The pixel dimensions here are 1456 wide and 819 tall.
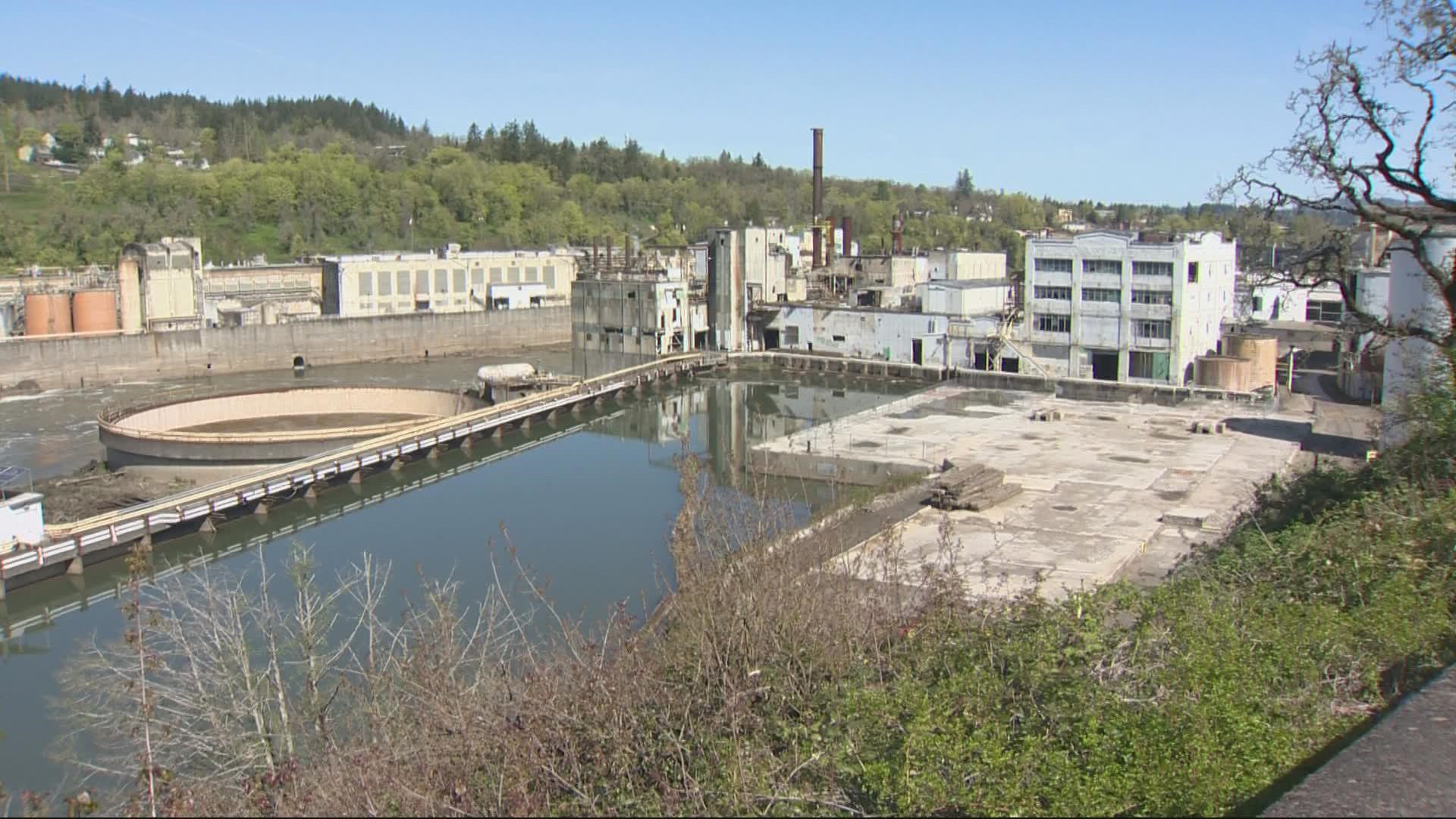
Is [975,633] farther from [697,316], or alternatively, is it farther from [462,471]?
[697,316]

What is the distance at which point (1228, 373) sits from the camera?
29625 mm

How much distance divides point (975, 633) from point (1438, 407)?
4.15 meters

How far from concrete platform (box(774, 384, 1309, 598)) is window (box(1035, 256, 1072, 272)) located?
193 inches

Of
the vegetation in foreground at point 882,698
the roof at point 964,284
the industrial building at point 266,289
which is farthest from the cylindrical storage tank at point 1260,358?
the industrial building at point 266,289

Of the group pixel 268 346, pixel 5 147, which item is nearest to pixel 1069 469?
pixel 268 346

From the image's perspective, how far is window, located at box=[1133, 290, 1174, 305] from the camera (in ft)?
101

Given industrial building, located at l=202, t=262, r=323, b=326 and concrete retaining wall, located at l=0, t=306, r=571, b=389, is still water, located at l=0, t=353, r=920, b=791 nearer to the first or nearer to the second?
concrete retaining wall, located at l=0, t=306, r=571, b=389

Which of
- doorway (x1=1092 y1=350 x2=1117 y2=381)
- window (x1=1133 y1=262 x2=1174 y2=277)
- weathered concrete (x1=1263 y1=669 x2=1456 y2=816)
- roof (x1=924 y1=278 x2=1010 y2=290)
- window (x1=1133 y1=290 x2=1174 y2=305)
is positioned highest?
window (x1=1133 y1=262 x2=1174 y2=277)

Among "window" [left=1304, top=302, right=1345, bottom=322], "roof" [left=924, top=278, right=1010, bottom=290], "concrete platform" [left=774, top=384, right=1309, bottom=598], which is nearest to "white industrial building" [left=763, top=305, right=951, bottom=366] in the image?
"roof" [left=924, top=278, right=1010, bottom=290]

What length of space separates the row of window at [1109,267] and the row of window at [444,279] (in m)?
25.9

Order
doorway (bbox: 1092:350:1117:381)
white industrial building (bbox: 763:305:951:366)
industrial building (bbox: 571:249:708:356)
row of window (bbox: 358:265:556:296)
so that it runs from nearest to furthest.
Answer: doorway (bbox: 1092:350:1117:381) → white industrial building (bbox: 763:305:951:366) → industrial building (bbox: 571:249:708:356) → row of window (bbox: 358:265:556:296)

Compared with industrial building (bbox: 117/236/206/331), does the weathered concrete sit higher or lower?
lower

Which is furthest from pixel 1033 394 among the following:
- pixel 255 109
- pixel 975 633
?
pixel 255 109

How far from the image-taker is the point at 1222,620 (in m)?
7.02
